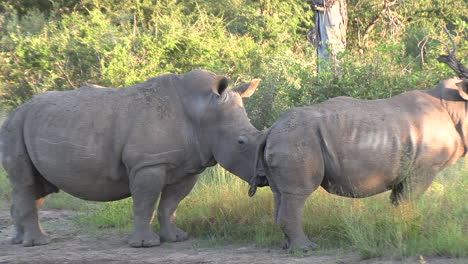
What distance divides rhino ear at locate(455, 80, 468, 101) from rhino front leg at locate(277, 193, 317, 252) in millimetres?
1720

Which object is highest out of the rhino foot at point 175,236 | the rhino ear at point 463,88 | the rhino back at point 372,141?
the rhino ear at point 463,88

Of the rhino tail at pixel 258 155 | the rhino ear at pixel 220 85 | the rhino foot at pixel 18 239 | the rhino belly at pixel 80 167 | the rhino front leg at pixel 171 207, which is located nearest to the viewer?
the rhino tail at pixel 258 155

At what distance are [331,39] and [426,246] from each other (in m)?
8.32

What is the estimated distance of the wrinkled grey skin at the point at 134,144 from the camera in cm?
690

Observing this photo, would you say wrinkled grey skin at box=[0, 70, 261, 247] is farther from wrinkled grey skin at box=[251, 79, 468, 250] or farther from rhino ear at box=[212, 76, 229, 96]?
wrinkled grey skin at box=[251, 79, 468, 250]

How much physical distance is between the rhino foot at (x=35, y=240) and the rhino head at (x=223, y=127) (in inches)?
73.9

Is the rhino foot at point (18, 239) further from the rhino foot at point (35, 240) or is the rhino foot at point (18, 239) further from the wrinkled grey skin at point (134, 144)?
the rhino foot at point (35, 240)

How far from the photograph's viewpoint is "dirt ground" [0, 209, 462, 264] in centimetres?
603

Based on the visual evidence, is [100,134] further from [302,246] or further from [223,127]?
[302,246]

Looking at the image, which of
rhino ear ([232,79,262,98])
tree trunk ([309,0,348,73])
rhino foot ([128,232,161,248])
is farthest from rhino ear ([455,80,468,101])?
tree trunk ([309,0,348,73])

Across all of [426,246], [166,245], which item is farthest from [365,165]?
[166,245]

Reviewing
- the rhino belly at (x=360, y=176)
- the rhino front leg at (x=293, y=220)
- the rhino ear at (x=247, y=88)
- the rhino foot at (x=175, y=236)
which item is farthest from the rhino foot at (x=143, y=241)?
the rhino belly at (x=360, y=176)

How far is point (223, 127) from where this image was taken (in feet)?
22.9

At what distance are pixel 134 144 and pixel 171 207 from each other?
2.83 ft
